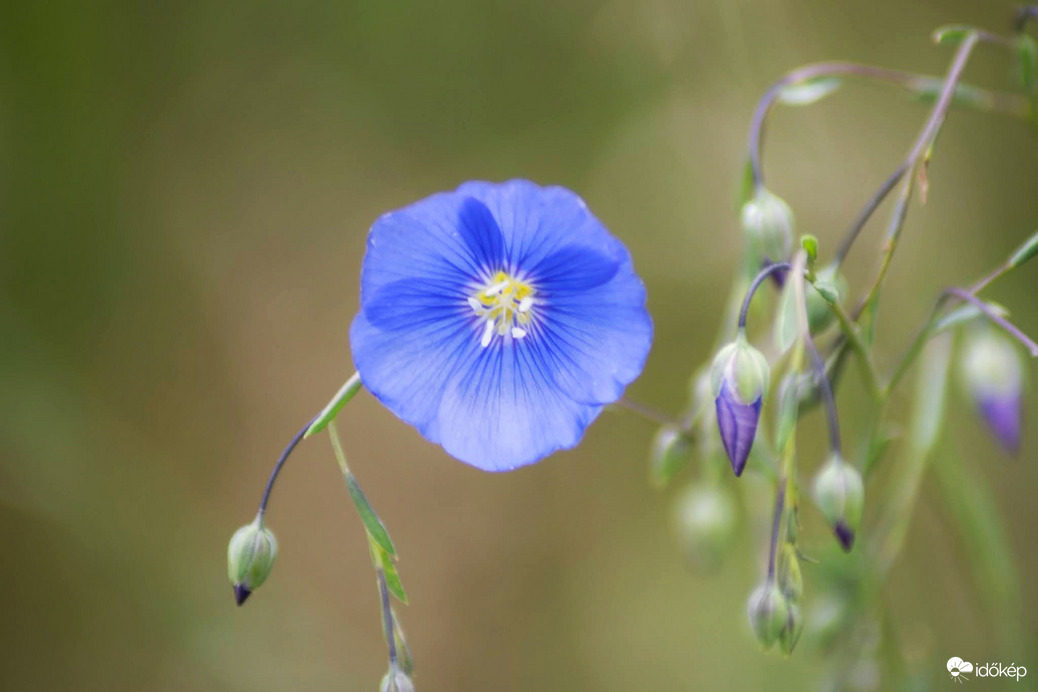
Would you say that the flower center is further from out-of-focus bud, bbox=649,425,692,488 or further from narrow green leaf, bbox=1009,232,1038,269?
narrow green leaf, bbox=1009,232,1038,269

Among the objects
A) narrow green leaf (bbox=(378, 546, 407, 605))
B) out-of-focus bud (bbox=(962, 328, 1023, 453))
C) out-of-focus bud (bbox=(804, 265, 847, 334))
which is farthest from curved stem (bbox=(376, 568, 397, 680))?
out-of-focus bud (bbox=(962, 328, 1023, 453))

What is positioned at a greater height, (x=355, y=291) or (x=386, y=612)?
(x=355, y=291)

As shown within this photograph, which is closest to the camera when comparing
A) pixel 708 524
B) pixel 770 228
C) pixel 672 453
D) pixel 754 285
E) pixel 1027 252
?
pixel 754 285

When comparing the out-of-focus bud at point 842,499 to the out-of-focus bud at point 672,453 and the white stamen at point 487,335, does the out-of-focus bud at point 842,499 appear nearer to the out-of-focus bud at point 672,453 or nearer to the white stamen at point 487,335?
the out-of-focus bud at point 672,453

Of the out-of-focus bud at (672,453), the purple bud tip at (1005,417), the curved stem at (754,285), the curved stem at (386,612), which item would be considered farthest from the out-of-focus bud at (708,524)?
the curved stem at (386,612)

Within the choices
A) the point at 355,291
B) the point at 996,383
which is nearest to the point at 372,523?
the point at 996,383

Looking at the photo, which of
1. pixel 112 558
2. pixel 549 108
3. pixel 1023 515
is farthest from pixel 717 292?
pixel 112 558

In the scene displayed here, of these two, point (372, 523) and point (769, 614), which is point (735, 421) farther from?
point (372, 523)
